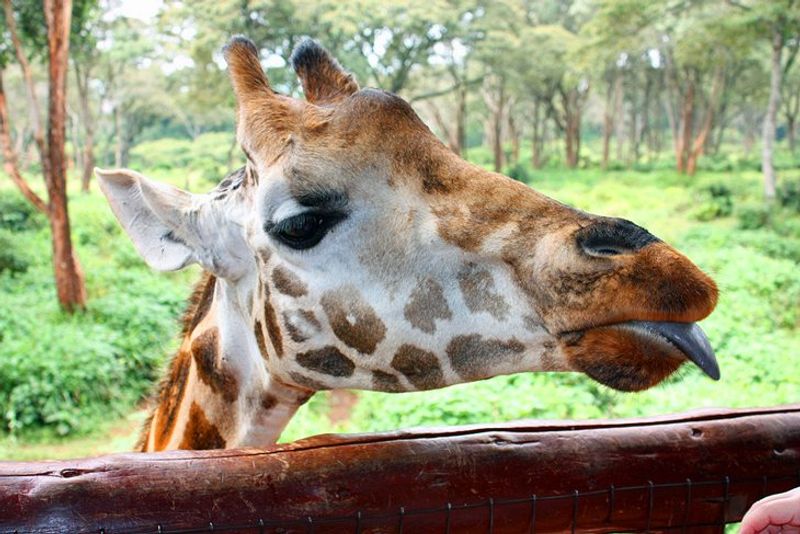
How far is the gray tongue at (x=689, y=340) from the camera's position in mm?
1471

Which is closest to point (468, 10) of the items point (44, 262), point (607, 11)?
point (607, 11)

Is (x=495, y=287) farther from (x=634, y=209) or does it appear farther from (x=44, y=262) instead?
(x=634, y=209)

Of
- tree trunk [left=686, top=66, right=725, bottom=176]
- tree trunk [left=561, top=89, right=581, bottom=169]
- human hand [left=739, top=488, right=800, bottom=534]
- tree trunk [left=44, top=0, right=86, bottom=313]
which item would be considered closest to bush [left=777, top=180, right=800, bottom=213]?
tree trunk [left=686, top=66, right=725, bottom=176]

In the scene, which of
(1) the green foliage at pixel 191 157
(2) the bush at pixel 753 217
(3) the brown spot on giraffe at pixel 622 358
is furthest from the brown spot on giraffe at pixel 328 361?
(1) the green foliage at pixel 191 157

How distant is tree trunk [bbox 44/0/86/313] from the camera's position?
28.8 feet

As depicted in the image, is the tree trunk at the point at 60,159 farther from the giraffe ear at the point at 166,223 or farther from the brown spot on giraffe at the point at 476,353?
the brown spot on giraffe at the point at 476,353

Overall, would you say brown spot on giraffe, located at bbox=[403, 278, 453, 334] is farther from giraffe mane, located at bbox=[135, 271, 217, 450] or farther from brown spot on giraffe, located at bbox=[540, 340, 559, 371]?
giraffe mane, located at bbox=[135, 271, 217, 450]

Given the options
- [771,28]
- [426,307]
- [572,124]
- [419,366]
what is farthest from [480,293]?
[572,124]

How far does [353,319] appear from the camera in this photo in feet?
6.13

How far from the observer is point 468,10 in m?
20.7

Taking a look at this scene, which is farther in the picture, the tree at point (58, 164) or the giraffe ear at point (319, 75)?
the tree at point (58, 164)

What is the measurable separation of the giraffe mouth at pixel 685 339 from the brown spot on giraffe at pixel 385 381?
628 mm

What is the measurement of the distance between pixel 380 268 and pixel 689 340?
0.70 meters

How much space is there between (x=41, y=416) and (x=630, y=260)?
6466 millimetres
